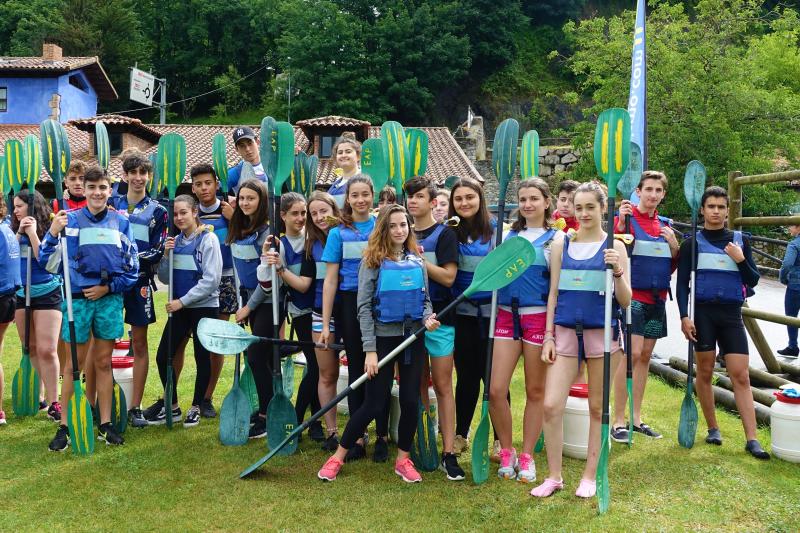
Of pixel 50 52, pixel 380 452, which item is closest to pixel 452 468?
pixel 380 452

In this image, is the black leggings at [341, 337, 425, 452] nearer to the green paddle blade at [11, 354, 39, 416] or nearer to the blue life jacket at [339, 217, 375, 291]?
the blue life jacket at [339, 217, 375, 291]

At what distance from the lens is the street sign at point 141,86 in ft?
99.9

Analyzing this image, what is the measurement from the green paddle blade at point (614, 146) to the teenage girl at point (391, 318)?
112 cm

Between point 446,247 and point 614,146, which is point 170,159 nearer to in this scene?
point 446,247

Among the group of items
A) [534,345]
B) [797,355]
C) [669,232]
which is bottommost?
[797,355]

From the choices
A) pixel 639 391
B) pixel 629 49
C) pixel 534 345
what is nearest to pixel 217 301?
pixel 534 345

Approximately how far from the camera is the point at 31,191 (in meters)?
4.98

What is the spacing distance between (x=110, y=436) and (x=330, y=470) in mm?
1630

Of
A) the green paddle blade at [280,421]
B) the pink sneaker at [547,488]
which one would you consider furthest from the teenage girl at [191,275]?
the pink sneaker at [547,488]

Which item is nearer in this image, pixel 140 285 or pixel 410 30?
pixel 140 285

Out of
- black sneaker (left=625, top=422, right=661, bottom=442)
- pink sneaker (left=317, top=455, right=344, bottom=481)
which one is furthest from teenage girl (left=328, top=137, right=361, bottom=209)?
black sneaker (left=625, top=422, right=661, bottom=442)

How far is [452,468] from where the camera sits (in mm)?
3955

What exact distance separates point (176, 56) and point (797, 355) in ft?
134

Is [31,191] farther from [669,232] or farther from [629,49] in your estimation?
[629,49]
